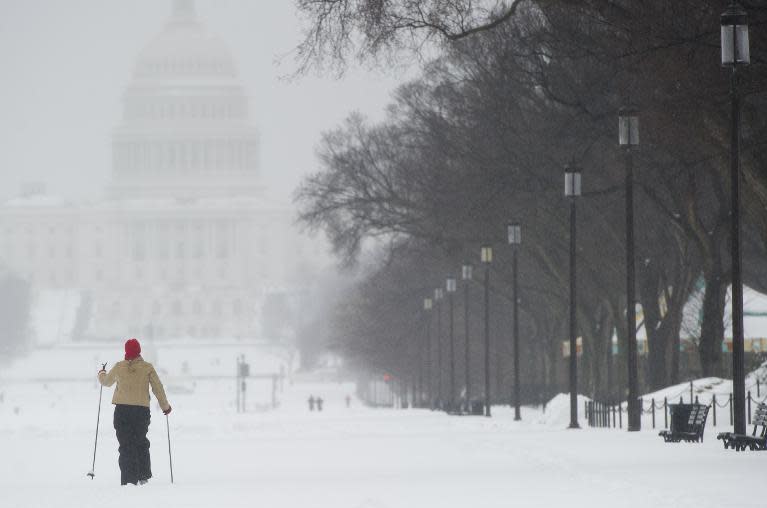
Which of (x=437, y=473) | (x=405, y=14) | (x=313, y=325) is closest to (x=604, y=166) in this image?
(x=405, y=14)

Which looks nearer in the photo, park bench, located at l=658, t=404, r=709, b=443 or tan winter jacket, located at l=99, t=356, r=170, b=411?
tan winter jacket, located at l=99, t=356, r=170, b=411

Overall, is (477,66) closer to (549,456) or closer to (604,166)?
(604,166)

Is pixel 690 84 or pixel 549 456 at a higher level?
pixel 690 84

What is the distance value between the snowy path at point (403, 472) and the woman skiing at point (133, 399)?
49 centimetres

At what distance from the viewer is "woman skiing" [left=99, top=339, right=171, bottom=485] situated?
23.7 metres

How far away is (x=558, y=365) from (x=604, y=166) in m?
22.1

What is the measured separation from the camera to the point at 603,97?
42.1 meters

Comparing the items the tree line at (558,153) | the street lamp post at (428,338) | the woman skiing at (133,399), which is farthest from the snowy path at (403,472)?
the street lamp post at (428,338)

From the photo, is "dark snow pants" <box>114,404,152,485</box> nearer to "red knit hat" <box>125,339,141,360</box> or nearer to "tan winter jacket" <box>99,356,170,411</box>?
"tan winter jacket" <box>99,356,170,411</box>

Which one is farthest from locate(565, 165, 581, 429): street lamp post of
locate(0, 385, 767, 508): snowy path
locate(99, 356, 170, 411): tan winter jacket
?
locate(99, 356, 170, 411): tan winter jacket

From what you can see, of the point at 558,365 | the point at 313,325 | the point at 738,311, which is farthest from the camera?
the point at 313,325

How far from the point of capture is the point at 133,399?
2405 centimetres

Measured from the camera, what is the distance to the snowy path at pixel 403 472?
20312 millimetres

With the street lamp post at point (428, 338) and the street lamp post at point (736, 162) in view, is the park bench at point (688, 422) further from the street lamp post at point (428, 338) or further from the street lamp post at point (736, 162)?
the street lamp post at point (428, 338)
